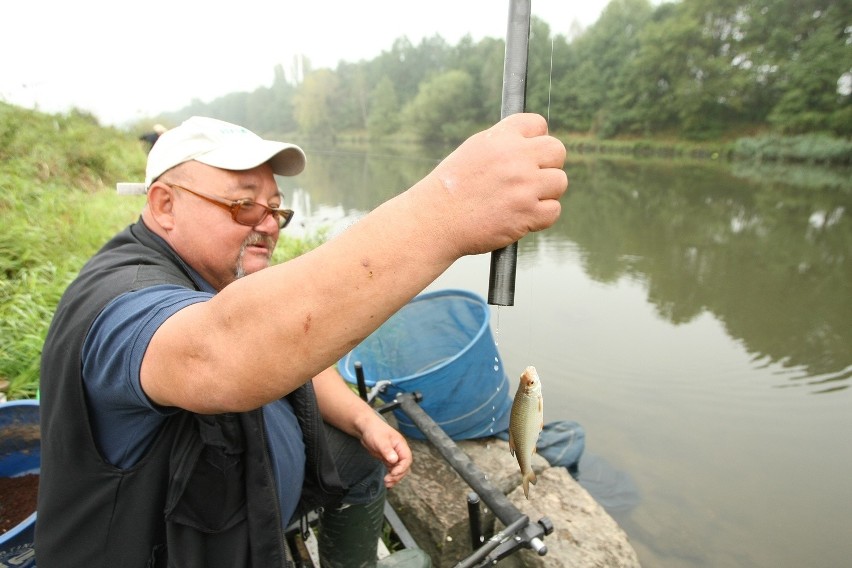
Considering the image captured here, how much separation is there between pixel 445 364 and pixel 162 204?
1744 mm

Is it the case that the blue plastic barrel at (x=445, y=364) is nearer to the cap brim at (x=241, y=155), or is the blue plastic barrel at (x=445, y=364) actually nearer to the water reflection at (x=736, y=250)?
the water reflection at (x=736, y=250)

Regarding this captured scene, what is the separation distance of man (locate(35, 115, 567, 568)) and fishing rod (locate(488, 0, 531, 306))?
0.11 metres

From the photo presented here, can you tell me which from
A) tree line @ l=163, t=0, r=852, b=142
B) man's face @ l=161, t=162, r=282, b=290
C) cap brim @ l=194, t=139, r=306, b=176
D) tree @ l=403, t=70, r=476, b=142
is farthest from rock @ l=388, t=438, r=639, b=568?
tree @ l=403, t=70, r=476, b=142

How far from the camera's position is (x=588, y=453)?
4.27 meters

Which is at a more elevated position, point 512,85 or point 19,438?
point 512,85

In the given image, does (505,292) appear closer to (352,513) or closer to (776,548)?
(352,513)

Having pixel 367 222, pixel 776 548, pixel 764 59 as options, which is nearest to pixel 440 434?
pixel 367 222

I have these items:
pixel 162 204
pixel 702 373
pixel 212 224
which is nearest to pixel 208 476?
pixel 212 224

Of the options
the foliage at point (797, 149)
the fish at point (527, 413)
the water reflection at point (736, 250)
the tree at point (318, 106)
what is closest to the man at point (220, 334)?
the water reflection at point (736, 250)

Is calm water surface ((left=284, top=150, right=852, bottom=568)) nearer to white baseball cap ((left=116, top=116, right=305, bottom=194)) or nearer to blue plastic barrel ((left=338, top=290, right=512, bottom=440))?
white baseball cap ((left=116, top=116, right=305, bottom=194))

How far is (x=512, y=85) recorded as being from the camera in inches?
42.9

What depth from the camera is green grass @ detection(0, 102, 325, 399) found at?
3.64m

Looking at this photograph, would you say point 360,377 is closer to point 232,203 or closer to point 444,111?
point 232,203

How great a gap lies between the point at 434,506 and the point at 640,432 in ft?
8.74
